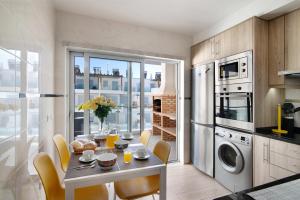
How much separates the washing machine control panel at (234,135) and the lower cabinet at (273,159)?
9 cm

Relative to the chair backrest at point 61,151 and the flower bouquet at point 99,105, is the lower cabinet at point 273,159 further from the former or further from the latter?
the chair backrest at point 61,151

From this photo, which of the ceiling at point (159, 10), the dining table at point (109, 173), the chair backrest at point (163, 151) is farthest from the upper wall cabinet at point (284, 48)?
the dining table at point (109, 173)

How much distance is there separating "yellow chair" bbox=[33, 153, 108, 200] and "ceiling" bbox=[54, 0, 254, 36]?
197 cm

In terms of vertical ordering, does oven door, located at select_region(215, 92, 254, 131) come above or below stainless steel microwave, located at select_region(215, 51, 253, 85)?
below

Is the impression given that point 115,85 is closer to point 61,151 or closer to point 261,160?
point 61,151

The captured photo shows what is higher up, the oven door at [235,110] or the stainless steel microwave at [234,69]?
the stainless steel microwave at [234,69]

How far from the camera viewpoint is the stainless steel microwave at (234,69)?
2.04 m

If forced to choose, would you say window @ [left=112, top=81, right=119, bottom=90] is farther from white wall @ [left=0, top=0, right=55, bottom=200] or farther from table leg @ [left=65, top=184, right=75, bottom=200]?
table leg @ [left=65, top=184, right=75, bottom=200]

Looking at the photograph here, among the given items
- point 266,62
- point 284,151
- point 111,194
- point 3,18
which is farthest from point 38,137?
point 266,62

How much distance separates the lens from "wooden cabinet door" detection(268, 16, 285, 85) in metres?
1.96

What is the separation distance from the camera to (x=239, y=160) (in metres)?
2.10

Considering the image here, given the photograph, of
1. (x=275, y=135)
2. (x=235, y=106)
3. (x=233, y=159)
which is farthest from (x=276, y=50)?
(x=233, y=159)

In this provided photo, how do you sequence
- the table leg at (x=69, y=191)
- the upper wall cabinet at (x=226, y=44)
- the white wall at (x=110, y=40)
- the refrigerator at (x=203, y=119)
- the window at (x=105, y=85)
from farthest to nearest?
1. the window at (x=105, y=85)
2. the refrigerator at (x=203, y=119)
3. the white wall at (x=110, y=40)
4. the upper wall cabinet at (x=226, y=44)
5. the table leg at (x=69, y=191)

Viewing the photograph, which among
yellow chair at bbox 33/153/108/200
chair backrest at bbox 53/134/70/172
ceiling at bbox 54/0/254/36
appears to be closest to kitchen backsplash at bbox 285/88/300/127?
ceiling at bbox 54/0/254/36
